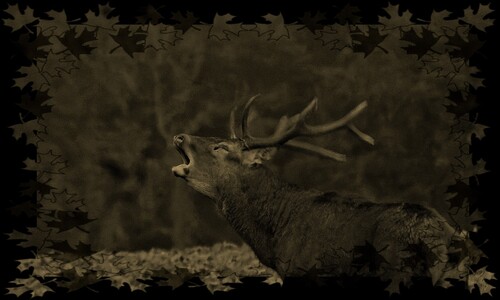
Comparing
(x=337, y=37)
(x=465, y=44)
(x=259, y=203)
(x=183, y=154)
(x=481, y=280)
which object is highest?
(x=337, y=37)

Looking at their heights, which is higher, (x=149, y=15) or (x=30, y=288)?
(x=149, y=15)

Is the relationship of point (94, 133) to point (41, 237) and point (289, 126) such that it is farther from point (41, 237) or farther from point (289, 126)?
point (289, 126)

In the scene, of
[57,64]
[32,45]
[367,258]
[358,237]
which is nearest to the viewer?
[367,258]

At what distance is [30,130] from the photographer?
667 cm

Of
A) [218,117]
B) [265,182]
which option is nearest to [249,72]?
[218,117]

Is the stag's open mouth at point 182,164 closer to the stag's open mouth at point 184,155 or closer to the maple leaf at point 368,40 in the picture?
the stag's open mouth at point 184,155

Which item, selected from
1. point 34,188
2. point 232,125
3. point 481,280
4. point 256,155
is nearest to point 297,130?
point 256,155

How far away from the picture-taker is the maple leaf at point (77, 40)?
6.74m

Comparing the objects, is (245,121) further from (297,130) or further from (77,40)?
(77,40)

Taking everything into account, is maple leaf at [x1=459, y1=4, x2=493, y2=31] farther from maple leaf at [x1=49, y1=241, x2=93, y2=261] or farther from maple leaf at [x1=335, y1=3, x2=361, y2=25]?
maple leaf at [x1=49, y1=241, x2=93, y2=261]

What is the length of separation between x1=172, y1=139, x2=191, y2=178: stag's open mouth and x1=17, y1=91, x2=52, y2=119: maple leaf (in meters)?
0.90

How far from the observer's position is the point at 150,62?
682 cm

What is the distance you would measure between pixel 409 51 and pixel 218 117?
4.40 feet

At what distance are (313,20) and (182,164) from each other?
1.28m
